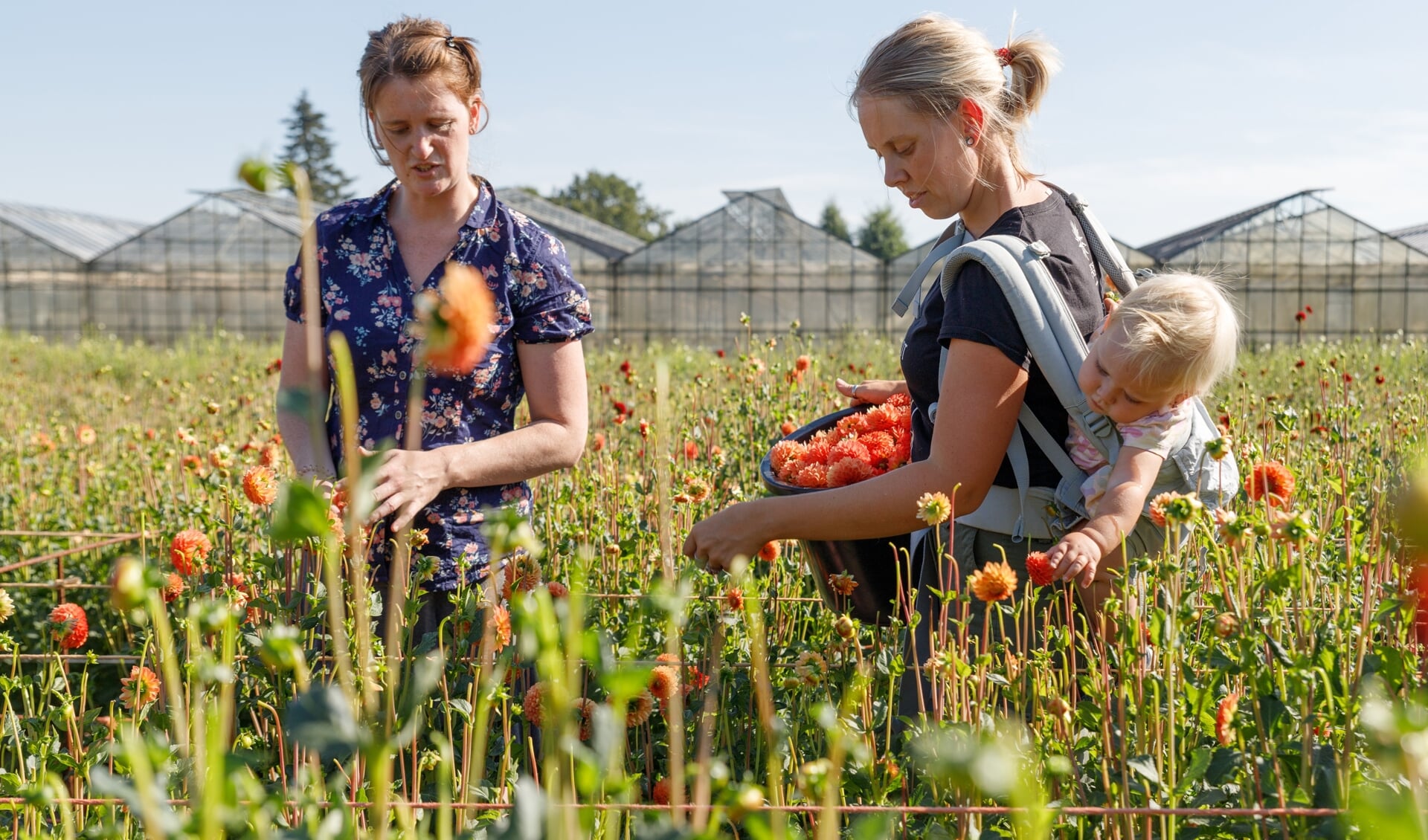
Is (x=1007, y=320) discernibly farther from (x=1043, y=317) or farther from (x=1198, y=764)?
(x=1198, y=764)

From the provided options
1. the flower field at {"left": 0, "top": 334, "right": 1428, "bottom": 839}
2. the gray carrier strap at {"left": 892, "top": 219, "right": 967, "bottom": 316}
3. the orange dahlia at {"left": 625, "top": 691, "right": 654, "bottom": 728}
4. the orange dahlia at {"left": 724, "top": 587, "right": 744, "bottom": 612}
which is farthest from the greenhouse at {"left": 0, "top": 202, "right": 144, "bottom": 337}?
the orange dahlia at {"left": 625, "top": 691, "right": 654, "bottom": 728}

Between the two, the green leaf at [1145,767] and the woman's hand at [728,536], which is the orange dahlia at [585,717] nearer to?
the woman's hand at [728,536]

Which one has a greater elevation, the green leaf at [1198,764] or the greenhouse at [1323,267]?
the greenhouse at [1323,267]

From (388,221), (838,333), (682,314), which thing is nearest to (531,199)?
(682,314)

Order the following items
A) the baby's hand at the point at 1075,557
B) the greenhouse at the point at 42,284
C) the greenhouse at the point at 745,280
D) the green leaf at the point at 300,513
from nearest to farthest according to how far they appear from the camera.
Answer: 1. the green leaf at the point at 300,513
2. the baby's hand at the point at 1075,557
3. the greenhouse at the point at 745,280
4. the greenhouse at the point at 42,284

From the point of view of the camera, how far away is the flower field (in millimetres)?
580

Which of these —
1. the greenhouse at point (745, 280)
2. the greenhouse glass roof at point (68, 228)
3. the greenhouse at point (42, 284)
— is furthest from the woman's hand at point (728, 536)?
the greenhouse glass roof at point (68, 228)

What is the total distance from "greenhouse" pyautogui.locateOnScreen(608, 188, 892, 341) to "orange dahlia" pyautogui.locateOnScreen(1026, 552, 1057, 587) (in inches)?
759

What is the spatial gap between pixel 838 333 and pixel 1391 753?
19.8 meters

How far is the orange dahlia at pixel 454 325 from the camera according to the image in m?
→ 0.50

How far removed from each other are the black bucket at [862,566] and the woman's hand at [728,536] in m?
0.13

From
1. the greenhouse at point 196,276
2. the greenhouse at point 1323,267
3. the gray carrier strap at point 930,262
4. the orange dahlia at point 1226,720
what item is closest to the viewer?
the orange dahlia at point 1226,720

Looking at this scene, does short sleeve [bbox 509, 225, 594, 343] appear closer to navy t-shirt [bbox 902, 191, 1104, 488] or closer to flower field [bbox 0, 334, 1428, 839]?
flower field [bbox 0, 334, 1428, 839]

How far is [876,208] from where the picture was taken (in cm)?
4747
